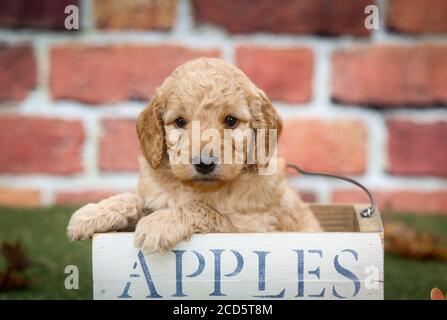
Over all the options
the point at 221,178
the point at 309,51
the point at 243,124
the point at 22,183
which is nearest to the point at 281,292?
the point at 221,178

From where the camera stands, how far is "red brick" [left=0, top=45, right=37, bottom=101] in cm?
276

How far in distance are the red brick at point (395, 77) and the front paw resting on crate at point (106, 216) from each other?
1.21m

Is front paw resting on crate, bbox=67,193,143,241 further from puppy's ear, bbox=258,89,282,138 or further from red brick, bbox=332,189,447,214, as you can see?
red brick, bbox=332,189,447,214

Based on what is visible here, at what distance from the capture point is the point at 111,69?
280cm

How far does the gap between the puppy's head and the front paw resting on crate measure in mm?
129

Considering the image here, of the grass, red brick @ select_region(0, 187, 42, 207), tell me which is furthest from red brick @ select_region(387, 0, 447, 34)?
red brick @ select_region(0, 187, 42, 207)

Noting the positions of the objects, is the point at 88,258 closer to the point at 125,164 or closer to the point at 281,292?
the point at 125,164

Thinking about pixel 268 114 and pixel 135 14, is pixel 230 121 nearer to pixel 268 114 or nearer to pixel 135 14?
pixel 268 114

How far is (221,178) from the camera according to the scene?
1712 millimetres

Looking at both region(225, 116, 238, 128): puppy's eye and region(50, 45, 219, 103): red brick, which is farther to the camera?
region(50, 45, 219, 103): red brick

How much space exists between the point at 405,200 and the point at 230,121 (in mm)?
1351

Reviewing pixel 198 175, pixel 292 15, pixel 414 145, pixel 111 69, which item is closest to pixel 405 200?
pixel 414 145

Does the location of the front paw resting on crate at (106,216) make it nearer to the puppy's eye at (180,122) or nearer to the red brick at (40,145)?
the puppy's eye at (180,122)

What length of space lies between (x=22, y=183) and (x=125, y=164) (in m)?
0.45
